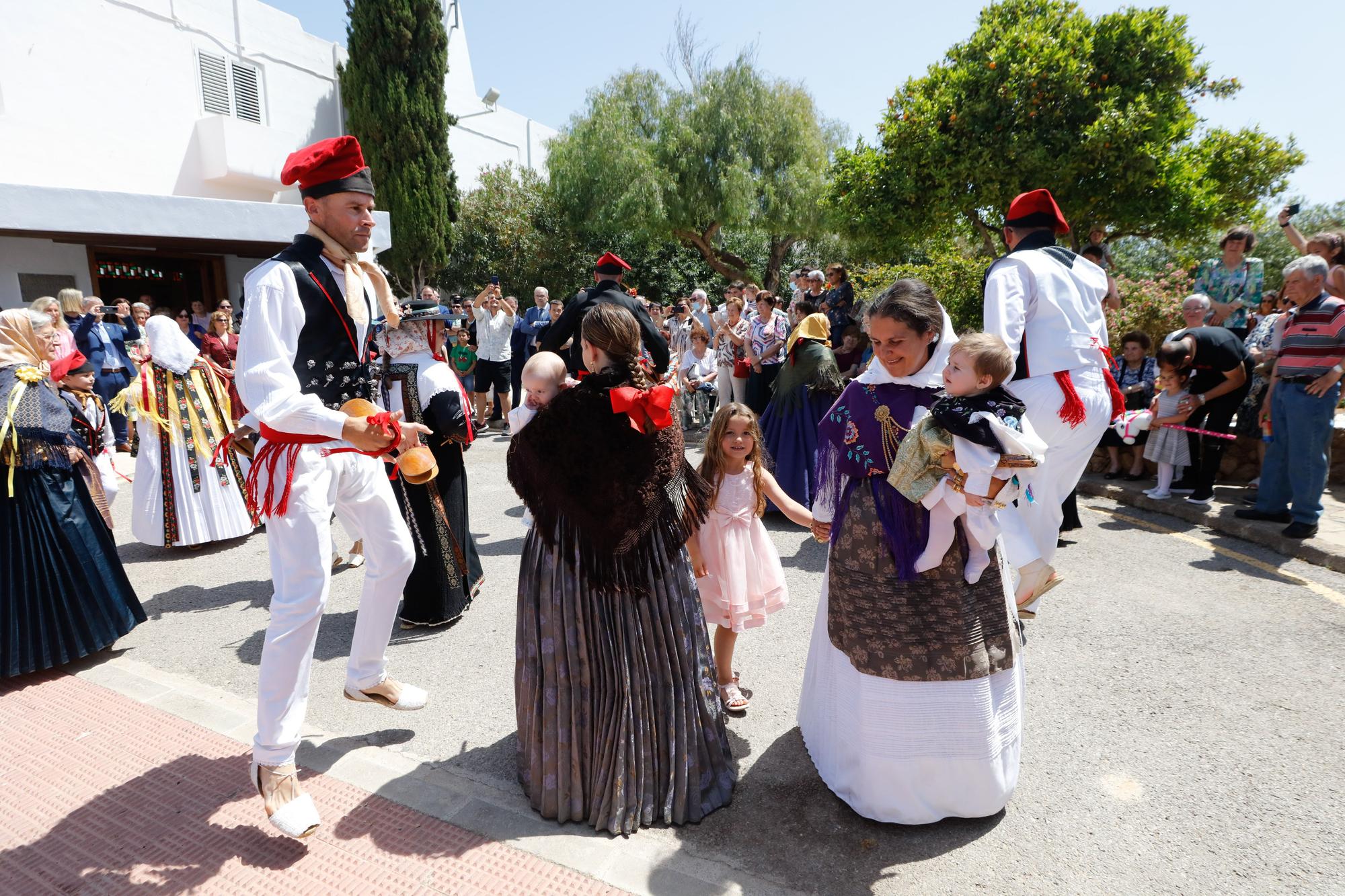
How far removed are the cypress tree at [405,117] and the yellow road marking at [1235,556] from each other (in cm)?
1821

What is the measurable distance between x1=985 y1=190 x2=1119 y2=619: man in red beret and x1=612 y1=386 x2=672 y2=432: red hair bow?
Answer: 5.77 feet

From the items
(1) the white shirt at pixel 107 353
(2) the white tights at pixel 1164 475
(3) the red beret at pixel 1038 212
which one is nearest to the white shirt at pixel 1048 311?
(3) the red beret at pixel 1038 212

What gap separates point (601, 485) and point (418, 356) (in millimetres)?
2169

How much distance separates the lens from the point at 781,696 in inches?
139

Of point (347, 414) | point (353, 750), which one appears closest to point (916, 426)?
point (347, 414)

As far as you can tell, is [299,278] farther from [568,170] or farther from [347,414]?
[568,170]

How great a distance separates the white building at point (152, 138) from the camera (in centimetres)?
1291

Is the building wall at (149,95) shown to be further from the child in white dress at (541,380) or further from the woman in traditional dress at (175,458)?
the child in white dress at (541,380)

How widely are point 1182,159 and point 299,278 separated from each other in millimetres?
10732

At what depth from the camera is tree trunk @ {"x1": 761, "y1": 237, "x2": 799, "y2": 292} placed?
24.6m

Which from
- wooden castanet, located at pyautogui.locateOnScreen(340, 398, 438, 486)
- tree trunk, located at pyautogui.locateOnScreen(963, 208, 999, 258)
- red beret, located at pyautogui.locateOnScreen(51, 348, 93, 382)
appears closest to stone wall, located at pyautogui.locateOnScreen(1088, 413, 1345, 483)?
tree trunk, located at pyautogui.locateOnScreen(963, 208, 999, 258)

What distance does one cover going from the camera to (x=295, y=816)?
2.54 metres

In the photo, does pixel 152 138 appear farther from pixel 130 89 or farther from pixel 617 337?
pixel 617 337

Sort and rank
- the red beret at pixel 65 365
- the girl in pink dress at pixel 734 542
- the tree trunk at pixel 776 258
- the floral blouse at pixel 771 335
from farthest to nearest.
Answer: the tree trunk at pixel 776 258
the floral blouse at pixel 771 335
the red beret at pixel 65 365
the girl in pink dress at pixel 734 542
